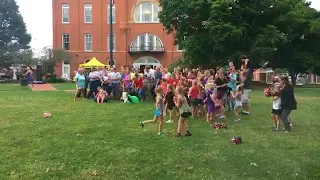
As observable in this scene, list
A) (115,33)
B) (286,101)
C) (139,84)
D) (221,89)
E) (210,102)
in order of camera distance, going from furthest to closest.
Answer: (115,33) → (139,84) → (221,89) → (210,102) → (286,101)

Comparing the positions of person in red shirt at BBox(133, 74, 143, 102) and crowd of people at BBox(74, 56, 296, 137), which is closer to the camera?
crowd of people at BBox(74, 56, 296, 137)

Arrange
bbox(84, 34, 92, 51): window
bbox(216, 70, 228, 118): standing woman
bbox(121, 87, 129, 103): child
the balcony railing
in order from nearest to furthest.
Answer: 1. bbox(216, 70, 228, 118): standing woman
2. bbox(121, 87, 129, 103): child
3. the balcony railing
4. bbox(84, 34, 92, 51): window

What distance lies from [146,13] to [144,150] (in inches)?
1954

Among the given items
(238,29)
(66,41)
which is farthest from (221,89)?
(66,41)

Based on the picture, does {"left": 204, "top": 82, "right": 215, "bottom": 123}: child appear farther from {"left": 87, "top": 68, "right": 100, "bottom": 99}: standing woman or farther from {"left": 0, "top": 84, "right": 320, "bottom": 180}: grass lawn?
{"left": 87, "top": 68, "right": 100, "bottom": 99}: standing woman

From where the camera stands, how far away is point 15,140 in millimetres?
10250

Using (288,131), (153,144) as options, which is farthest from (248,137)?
(153,144)

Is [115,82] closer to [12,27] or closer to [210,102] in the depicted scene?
[210,102]

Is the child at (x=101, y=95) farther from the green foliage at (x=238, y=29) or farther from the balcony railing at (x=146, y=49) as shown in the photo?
the balcony railing at (x=146, y=49)

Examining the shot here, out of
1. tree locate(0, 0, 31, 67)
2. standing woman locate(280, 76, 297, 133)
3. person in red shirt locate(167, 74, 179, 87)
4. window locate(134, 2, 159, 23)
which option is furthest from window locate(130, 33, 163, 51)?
standing woman locate(280, 76, 297, 133)

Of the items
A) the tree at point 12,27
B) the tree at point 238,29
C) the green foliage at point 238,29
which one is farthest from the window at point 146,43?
the tree at point 238,29

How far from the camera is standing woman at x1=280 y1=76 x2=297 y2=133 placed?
11680mm

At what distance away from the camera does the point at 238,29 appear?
31.4 metres

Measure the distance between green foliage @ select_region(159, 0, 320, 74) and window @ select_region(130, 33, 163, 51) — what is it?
61.1ft
